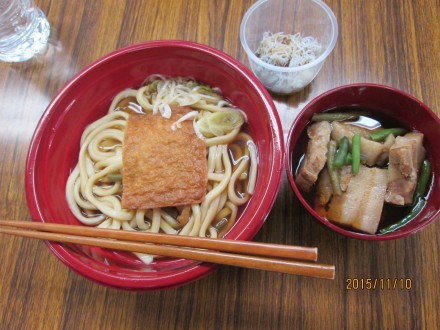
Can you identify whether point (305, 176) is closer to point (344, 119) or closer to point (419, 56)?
point (344, 119)

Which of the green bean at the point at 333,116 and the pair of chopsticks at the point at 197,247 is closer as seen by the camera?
the pair of chopsticks at the point at 197,247

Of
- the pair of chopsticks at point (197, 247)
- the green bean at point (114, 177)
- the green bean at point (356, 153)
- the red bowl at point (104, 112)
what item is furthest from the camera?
the green bean at point (114, 177)

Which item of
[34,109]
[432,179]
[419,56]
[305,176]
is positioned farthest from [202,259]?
[419,56]

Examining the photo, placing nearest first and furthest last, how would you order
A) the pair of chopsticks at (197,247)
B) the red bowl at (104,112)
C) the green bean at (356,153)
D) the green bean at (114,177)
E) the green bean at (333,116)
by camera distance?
1. the pair of chopsticks at (197,247)
2. the red bowl at (104,112)
3. the green bean at (356,153)
4. the green bean at (333,116)
5. the green bean at (114,177)

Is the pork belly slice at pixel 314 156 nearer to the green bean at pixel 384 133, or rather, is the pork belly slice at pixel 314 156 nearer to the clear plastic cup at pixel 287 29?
the green bean at pixel 384 133

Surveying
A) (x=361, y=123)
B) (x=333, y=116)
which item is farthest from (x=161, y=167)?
(x=361, y=123)

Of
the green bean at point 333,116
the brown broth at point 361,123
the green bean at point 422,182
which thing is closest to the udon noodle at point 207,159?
the brown broth at point 361,123

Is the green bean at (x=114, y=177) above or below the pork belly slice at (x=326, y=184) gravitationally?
below

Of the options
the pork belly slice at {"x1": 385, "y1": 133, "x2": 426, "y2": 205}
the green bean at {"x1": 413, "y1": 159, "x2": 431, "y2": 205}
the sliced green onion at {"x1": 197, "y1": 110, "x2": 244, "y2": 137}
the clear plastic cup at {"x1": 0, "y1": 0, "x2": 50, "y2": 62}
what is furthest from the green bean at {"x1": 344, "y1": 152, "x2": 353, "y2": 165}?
the clear plastic cup at {"x1": 0, "y1": 0, "x2": 50, "y2": 62}
